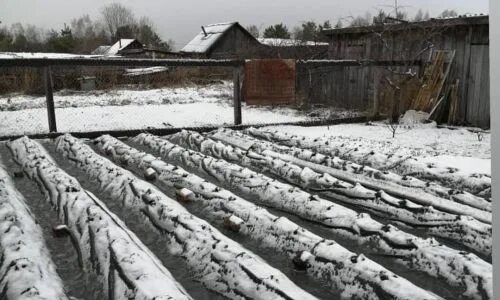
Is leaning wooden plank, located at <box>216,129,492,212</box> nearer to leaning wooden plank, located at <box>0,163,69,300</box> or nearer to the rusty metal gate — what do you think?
the rusty metal gate

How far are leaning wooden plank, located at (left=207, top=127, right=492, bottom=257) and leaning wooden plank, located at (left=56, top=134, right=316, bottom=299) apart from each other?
1.28m

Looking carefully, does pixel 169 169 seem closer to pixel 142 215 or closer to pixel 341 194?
pixel 142 215

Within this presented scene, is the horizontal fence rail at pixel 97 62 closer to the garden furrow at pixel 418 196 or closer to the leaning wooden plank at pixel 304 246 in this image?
the leaning wooden plank at pixel 304 246

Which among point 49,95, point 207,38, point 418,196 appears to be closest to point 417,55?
A: point 418,196

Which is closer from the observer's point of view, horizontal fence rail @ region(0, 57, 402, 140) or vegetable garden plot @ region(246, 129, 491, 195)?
vegetable garden plot @ region(246, 129, 491, 195)

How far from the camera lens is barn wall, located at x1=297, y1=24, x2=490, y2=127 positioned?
8.65 metres

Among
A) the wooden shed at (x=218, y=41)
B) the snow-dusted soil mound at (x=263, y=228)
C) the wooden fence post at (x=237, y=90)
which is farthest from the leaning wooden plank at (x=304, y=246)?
the wooden shed at (x=218, y=41)

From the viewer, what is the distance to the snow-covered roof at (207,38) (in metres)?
30.3

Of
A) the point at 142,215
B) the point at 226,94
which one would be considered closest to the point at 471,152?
the point at 142,215

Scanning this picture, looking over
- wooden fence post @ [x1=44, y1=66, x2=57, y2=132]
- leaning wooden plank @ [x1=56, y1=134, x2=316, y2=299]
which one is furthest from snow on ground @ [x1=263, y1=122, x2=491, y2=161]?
leaning wooden plank @ [x1=56, y1=134, x2=316, y2=299]

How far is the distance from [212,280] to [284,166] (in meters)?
2.29

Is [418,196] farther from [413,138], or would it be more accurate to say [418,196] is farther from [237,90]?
[237,90]

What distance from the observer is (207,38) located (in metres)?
31.1

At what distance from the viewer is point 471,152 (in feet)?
21.2
